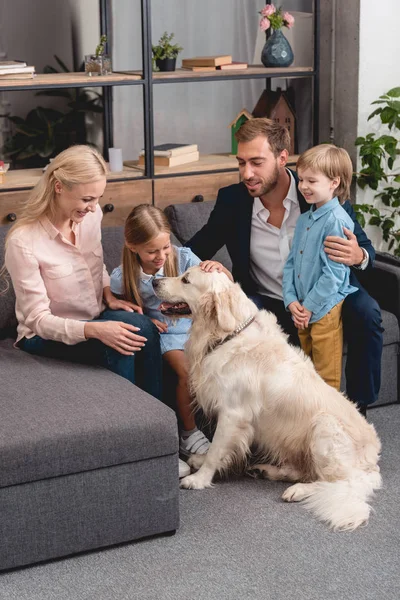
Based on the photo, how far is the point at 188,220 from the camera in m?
3.67

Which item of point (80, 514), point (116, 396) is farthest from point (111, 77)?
point (80, 514)

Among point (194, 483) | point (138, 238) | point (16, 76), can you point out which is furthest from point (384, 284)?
point (16, 76)

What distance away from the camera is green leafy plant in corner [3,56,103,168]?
438 centimetres

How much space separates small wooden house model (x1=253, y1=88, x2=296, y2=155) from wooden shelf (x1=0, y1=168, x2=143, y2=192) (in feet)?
2.56

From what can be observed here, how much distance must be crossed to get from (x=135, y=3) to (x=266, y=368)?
2481 mm

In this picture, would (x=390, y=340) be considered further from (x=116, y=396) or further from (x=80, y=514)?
(x=80, y=514)

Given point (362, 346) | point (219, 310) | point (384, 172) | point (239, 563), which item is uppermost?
point (384, 172)

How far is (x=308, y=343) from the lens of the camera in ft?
10.5

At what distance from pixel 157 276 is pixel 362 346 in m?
0.78

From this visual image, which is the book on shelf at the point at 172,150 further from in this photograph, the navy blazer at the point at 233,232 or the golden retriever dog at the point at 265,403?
the golden retriever dog at the point at 265,403

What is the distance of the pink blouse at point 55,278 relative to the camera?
9.05ft

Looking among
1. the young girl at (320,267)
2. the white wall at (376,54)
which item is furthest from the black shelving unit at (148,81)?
the young girl at (320,267)

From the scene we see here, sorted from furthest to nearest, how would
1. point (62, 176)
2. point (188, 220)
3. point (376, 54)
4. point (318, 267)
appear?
point (376, 54), point (188, 220), point (318, 267), point (62, 176)

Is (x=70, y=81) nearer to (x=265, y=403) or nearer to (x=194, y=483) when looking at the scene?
(x=265, y=403)
